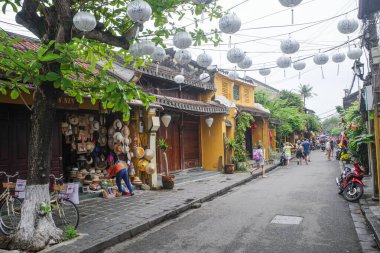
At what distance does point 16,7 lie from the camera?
548cm

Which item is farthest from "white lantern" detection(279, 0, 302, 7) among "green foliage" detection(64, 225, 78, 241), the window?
the window

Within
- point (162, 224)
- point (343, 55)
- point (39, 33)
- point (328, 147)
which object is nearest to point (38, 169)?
point (39, 33)

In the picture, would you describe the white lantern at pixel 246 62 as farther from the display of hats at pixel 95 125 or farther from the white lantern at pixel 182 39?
the display of hats at pixel 95 125

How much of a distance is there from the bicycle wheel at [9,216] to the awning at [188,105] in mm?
7036

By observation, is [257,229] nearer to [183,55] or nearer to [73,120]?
[183,55]

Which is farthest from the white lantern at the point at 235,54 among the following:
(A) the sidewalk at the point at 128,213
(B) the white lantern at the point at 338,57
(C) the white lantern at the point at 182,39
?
(A) the sidewalk at the point at 128,213

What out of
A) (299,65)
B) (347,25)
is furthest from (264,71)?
(347,25)

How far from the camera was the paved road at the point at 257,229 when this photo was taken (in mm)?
5793

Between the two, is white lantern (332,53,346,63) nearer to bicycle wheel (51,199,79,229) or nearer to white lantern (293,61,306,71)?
white lantern (293,61,306,71)

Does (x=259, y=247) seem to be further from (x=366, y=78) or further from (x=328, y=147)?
(x=328, y=147)

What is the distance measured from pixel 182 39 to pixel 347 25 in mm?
3935

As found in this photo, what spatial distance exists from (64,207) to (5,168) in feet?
9.95

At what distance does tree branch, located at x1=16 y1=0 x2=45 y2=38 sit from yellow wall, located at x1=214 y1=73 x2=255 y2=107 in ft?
46.0

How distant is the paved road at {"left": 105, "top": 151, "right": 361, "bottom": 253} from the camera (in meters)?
5.79
